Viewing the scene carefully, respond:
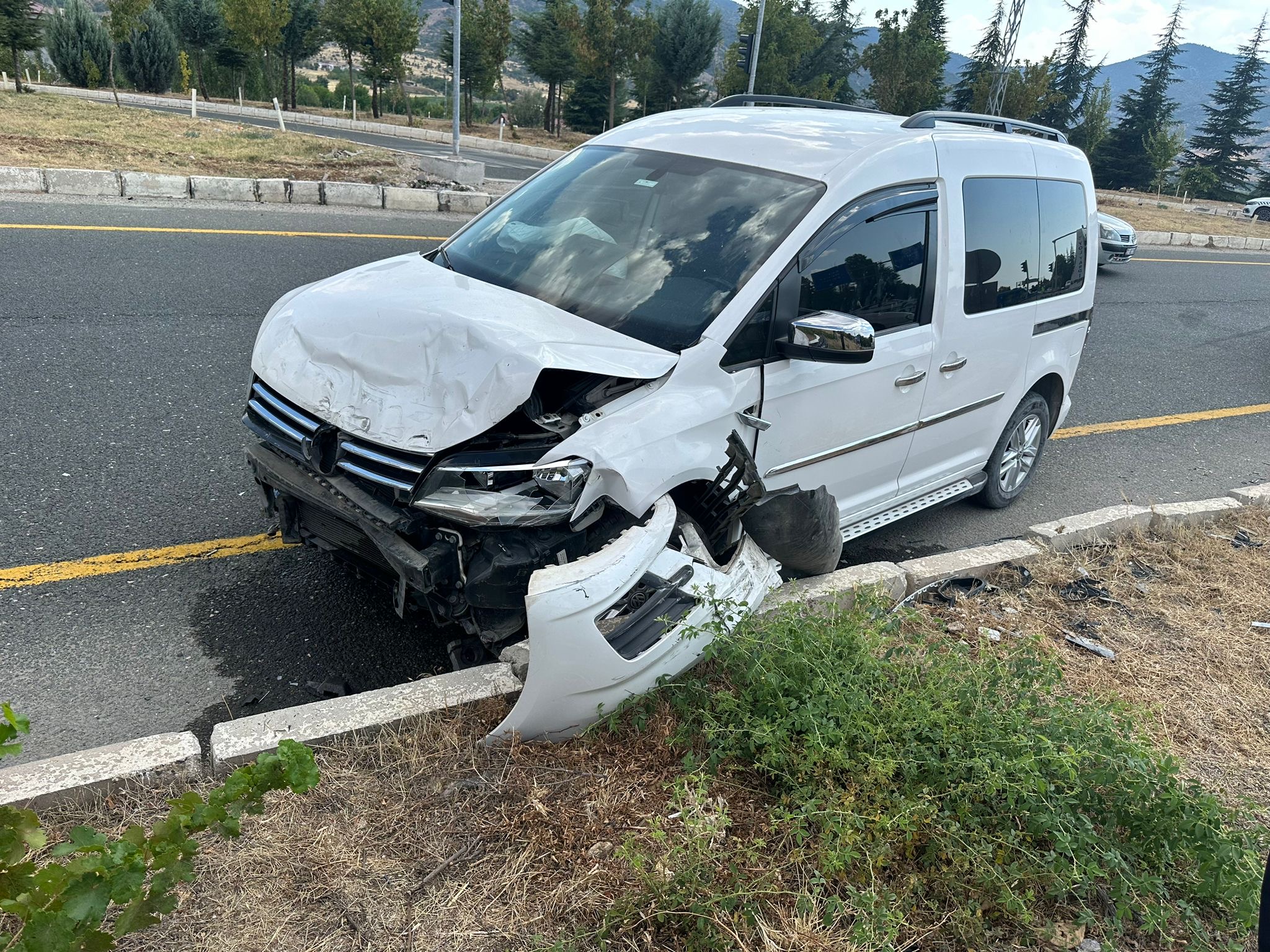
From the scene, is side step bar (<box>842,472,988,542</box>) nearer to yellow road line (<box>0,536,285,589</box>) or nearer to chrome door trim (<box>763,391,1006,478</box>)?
chrome door trim (<box>763,391,1006,478</box>)

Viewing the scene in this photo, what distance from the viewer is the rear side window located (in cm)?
447

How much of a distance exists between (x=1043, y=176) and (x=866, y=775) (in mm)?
3747

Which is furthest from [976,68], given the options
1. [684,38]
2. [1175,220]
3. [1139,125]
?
Result: [1175,220]

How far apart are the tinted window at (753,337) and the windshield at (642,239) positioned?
0.39ft

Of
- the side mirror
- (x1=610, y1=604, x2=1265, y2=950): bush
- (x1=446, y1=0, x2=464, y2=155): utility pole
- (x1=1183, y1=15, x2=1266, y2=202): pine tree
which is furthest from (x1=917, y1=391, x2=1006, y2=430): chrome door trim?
(x1=1183, y1=15, x2=1266, y2=202): pine tree

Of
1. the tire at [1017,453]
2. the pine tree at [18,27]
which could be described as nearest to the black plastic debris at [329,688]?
the tire at [1017,453]

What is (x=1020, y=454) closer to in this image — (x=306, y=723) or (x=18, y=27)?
(x=306, y=723)

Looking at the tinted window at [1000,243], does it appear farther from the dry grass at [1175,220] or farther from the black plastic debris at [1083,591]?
the dry grass at [1175,220]

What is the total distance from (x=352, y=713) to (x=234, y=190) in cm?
1061

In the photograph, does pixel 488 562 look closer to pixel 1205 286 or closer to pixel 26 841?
pixel 26 841

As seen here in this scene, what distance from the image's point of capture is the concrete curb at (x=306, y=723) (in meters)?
2.60

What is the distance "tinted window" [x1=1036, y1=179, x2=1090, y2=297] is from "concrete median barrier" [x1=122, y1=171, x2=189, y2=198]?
10.3 metres

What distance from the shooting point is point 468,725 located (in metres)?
Result: 3.00

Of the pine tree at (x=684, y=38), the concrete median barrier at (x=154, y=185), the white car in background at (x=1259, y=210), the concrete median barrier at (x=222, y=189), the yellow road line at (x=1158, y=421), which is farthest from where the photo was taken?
the pine tree at (x=684, y=38)
